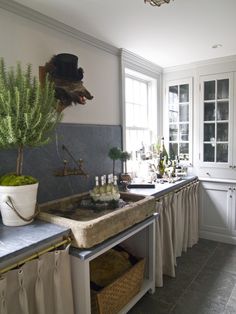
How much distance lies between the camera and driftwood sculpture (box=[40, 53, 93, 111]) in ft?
6.64

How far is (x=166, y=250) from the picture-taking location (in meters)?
2.55

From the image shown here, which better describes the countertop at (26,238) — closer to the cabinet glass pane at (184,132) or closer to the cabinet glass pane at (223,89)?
the cabinet glass pane at (184,132)

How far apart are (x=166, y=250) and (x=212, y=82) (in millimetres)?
2184

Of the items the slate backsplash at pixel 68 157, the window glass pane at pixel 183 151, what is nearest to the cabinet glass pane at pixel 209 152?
the window glass pane at pixel 183 151

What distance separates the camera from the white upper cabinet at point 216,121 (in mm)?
3215

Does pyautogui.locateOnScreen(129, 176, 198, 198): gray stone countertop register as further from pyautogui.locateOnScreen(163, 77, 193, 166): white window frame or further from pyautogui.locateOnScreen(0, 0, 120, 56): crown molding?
pyautogui.locateOnScreen(0, 0, 120, 56): crown molding

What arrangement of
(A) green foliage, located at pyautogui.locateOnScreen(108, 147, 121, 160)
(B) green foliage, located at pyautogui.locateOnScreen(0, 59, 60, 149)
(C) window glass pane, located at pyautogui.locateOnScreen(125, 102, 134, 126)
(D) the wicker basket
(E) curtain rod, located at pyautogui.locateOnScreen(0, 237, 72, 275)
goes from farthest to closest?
(C) window glass pane, located at pyautogui.locateOnScreen(125, 102, 134, 126) < (A) green foliage, located at pyautogui.locateOnScreen(108, 147, 121, 160) < (D) the wicker basket < (B) green foliage, located at pyautogui.locateOnScreen(0, 59, 60, 149) < (E) curtain rod, located at pyautogui.locateOnScreen(0, 237, 72, 275)

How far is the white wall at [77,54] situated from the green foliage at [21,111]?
1.30 feet

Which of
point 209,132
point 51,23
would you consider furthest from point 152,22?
point 209,132

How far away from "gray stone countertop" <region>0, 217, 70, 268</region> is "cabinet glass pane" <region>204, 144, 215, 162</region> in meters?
2.47

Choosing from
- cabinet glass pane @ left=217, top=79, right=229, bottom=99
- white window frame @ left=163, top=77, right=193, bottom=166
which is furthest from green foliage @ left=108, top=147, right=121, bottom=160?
cabinet glass pane @ left=217, top=79, right=229, bottom=99

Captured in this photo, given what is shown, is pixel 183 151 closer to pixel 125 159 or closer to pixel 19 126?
pixel 125 159

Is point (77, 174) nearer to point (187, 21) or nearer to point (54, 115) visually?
point (54, 115)

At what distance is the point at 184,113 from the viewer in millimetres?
3551
